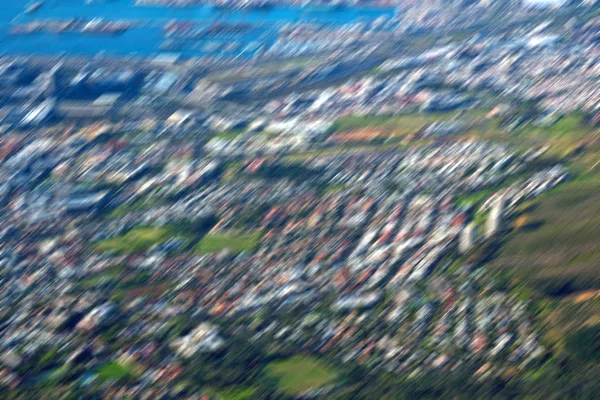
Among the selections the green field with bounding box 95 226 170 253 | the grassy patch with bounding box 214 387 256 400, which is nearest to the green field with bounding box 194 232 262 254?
the green field with bounding box 95 226 170 253

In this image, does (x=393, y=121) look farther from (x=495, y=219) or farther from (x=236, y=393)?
(x=236, y=393)

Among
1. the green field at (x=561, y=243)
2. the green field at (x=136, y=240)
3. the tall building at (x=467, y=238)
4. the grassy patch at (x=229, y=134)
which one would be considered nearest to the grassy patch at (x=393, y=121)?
the grassy patch at (x=229, y=134)

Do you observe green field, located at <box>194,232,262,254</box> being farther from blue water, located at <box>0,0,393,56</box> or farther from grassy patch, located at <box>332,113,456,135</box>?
blue water, located at <box>0,0,393,56</box>

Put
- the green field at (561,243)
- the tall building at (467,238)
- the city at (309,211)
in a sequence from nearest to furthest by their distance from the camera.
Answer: the city at (309,211), the green field at (561,243), the tall building at (467,238)

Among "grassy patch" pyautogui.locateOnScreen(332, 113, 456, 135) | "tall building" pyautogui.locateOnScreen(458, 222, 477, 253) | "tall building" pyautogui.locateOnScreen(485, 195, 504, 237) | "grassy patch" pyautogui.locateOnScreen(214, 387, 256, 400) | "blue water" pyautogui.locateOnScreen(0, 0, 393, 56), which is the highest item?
"blue water" pyautogui.locateOnScreen(0, 0, 393, 56)

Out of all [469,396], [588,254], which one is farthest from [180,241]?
[588,254]

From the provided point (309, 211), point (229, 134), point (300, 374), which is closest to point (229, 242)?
point (309, 211)

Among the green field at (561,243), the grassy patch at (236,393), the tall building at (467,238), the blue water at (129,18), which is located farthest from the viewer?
the blue water at (129,18)

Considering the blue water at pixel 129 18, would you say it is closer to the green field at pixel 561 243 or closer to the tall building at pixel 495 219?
the tall building at pixel 495 219

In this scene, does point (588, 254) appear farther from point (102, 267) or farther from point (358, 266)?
point (102, 267)
